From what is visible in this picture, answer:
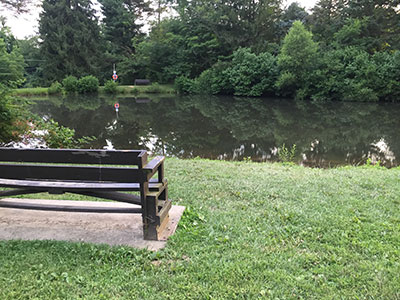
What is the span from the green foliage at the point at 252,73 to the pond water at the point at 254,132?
27.9ft

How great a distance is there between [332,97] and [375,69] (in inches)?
138

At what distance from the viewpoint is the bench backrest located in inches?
106

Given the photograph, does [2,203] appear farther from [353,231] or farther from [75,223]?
[353,231]

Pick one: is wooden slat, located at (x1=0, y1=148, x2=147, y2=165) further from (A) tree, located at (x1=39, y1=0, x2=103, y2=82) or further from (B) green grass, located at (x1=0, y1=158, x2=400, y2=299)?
(A) tree, located at (x1=39, y1=0, x2=103, y2=82)

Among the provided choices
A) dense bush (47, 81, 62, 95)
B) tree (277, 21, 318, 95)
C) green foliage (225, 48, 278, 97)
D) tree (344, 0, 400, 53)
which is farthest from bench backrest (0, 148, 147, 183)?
dense bush (47, 81, 62, 95)

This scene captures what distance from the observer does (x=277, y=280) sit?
228 centimetres

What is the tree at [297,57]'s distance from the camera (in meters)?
24.4

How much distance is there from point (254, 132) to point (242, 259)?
10.6 metres

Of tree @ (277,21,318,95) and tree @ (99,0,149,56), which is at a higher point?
tree @ (99,0,149,56)

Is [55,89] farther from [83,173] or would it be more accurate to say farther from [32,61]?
[83,173]

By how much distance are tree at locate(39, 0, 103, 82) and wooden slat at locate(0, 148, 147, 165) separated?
36.9 metres

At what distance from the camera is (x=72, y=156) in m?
2.87

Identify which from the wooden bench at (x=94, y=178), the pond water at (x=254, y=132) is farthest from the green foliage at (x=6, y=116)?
the wooden bench at (x=94, y=178)

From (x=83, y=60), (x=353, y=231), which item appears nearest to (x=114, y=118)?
(x=353, y=231)
